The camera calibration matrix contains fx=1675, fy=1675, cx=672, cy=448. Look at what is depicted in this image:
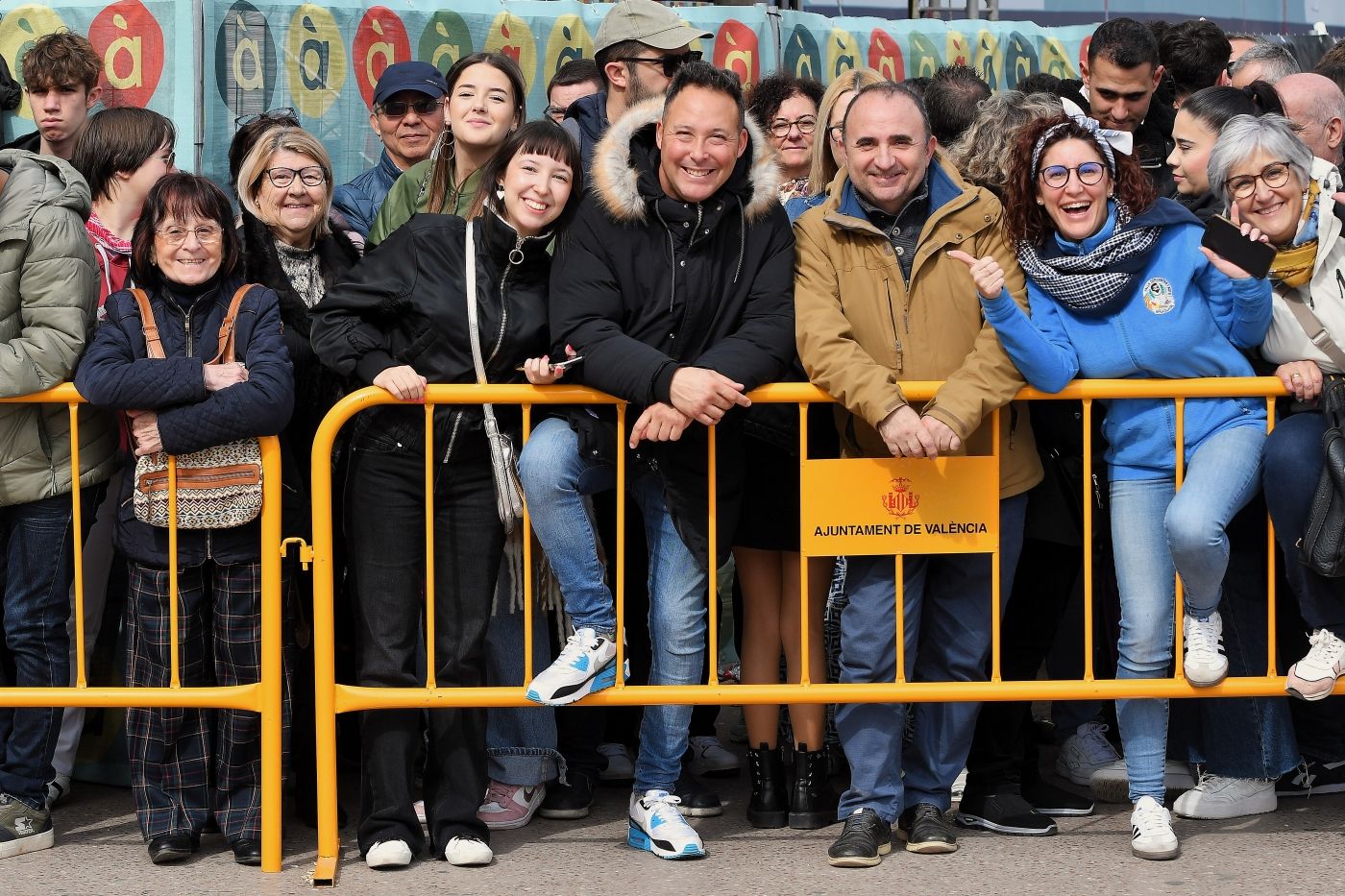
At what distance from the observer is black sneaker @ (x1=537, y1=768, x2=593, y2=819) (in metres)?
5.45

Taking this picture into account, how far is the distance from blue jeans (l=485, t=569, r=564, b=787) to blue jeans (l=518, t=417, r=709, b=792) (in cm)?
37

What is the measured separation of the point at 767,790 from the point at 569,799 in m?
0.65

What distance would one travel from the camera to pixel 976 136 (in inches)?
221

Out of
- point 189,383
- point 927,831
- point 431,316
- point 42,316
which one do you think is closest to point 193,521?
point 189,383

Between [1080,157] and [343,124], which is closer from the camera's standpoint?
[1080,157]

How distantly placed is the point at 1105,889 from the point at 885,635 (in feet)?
3.07

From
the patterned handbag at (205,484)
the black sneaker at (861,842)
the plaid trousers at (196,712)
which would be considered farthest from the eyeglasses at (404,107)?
the black sneaker at (861,842)

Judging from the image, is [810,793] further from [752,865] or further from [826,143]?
[826,143]

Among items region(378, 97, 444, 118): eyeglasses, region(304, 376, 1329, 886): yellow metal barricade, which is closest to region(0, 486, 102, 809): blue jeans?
region(304, 376, 1329, 886): yellow metal barricade

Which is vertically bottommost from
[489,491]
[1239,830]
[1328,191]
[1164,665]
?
[1239,830]

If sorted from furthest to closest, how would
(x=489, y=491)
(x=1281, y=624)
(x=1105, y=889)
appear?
(x=1281, y=624)
(x=489, y=491)
(x=1105, y=889)

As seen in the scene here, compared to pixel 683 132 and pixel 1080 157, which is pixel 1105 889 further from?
pixel 683 132

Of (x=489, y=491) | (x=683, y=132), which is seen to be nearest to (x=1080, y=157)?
(x=683, y=132)

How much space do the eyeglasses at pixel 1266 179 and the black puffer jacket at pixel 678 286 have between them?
1348 millimetres
